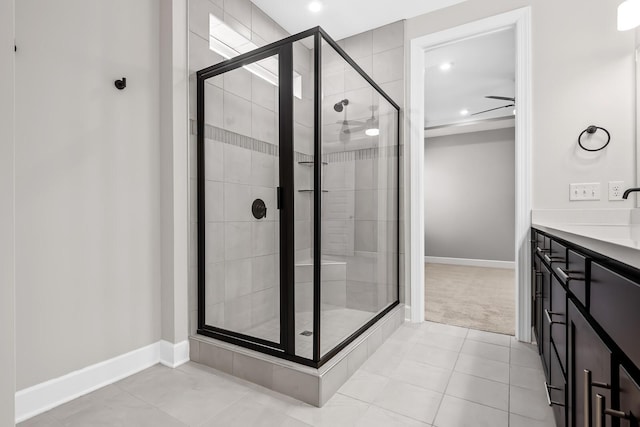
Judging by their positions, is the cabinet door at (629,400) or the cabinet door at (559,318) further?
the cabinet door at (559,318)

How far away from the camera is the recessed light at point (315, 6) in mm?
2635

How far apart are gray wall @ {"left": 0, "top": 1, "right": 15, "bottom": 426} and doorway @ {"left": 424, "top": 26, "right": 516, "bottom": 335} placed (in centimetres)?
324

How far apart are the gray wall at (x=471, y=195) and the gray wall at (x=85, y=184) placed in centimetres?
536

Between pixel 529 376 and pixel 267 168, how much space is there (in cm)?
195

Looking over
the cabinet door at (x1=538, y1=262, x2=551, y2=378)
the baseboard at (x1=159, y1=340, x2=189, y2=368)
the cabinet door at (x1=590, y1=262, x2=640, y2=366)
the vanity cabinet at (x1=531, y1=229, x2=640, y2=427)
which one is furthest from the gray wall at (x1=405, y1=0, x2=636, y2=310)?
the baseboard at (x1=159, y1=340, x2=189, y2=368)

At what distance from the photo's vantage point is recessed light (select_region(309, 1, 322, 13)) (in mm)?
2635

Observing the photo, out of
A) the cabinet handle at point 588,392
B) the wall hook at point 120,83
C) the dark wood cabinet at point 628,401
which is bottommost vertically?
the cabinet handle at point 588,392

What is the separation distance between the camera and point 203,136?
2.13 m

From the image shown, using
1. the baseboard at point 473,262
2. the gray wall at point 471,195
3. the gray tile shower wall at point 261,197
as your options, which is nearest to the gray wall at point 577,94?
the gray tile shower wall at point 261,197

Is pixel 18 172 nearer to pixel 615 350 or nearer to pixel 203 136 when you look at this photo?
pixel 203 136

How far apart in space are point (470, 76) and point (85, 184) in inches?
163

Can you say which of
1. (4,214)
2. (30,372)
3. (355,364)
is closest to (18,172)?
(4,214)

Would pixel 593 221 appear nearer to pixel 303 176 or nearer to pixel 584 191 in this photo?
pixel 584 191

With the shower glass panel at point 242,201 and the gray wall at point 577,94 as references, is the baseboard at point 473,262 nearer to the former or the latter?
the gray wall at point 577,94
